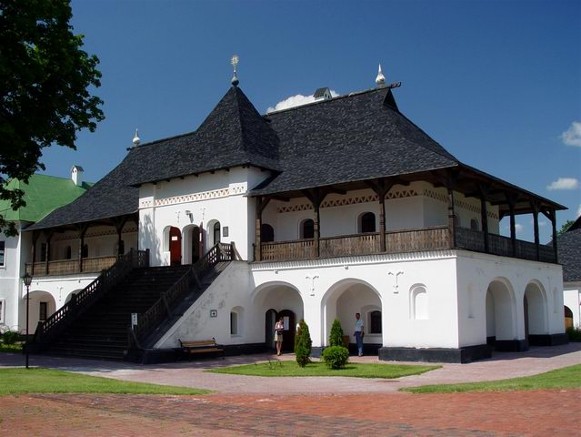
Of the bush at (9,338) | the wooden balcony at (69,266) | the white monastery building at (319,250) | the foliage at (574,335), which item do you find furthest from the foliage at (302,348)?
the bush at (9,338)

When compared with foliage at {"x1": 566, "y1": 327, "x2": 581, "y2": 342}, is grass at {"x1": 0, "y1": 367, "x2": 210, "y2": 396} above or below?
below

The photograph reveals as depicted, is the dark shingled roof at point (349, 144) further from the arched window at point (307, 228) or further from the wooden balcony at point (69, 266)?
the wooden balcony at point (69, 266)

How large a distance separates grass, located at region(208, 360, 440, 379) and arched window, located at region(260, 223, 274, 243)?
325 inches

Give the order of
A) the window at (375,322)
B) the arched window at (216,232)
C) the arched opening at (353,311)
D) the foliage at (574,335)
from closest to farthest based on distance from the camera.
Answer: the arched opening at (353,311) → the window at (375,322) → the arched window at (216,232) → the foliage at (574,335)

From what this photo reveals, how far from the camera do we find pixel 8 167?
1005 inches

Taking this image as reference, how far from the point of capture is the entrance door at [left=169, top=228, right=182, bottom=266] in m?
31.6

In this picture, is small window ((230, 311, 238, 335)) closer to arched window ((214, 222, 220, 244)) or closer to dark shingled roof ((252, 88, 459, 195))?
arched window ((214, 222, 220, 244))

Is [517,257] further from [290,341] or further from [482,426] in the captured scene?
[482,426]

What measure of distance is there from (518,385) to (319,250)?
12.4 meters

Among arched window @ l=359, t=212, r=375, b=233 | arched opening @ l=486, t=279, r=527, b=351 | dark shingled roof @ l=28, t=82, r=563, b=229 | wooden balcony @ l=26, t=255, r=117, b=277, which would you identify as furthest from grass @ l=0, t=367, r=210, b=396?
wooden balcony @ l=26, t=255, r=117, b=277

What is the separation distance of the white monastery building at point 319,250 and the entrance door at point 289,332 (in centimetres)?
6

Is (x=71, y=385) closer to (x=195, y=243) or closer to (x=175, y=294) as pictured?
(x=175, y=294)

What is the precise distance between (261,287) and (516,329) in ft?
34.9

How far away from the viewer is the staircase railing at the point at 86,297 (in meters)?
27.4
